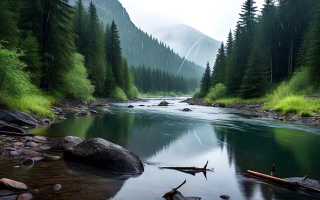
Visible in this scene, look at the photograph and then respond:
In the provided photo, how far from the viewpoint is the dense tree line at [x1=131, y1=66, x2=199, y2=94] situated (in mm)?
103100

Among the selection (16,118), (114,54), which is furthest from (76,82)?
(114,54)

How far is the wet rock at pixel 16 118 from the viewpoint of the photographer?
384 inches

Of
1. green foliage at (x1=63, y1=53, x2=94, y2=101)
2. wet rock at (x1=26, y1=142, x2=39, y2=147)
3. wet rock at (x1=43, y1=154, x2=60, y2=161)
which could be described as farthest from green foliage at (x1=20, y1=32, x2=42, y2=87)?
wet rock at (x1=43, y1=154, x2=60, y2=161)

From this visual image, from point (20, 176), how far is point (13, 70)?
744 centimetres

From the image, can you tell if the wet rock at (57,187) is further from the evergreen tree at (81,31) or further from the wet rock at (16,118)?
the evergreen tree at (81,31)

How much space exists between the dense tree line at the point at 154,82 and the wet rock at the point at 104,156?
299 ft

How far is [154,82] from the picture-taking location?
11462 cm

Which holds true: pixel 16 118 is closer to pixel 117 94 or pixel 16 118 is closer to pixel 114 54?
pixel 117 94

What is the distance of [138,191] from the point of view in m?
4.52

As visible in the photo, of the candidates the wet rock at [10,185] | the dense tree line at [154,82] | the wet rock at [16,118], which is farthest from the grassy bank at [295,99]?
the dense tree line at [154,82]

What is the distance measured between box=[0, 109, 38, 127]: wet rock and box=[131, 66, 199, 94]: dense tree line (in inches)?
3381

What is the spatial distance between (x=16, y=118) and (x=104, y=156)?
23.4 feet

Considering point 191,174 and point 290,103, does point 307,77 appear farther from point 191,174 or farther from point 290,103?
point 191,174

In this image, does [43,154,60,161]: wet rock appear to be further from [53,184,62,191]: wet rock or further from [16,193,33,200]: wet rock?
[16,193,33,200]: wet rock
